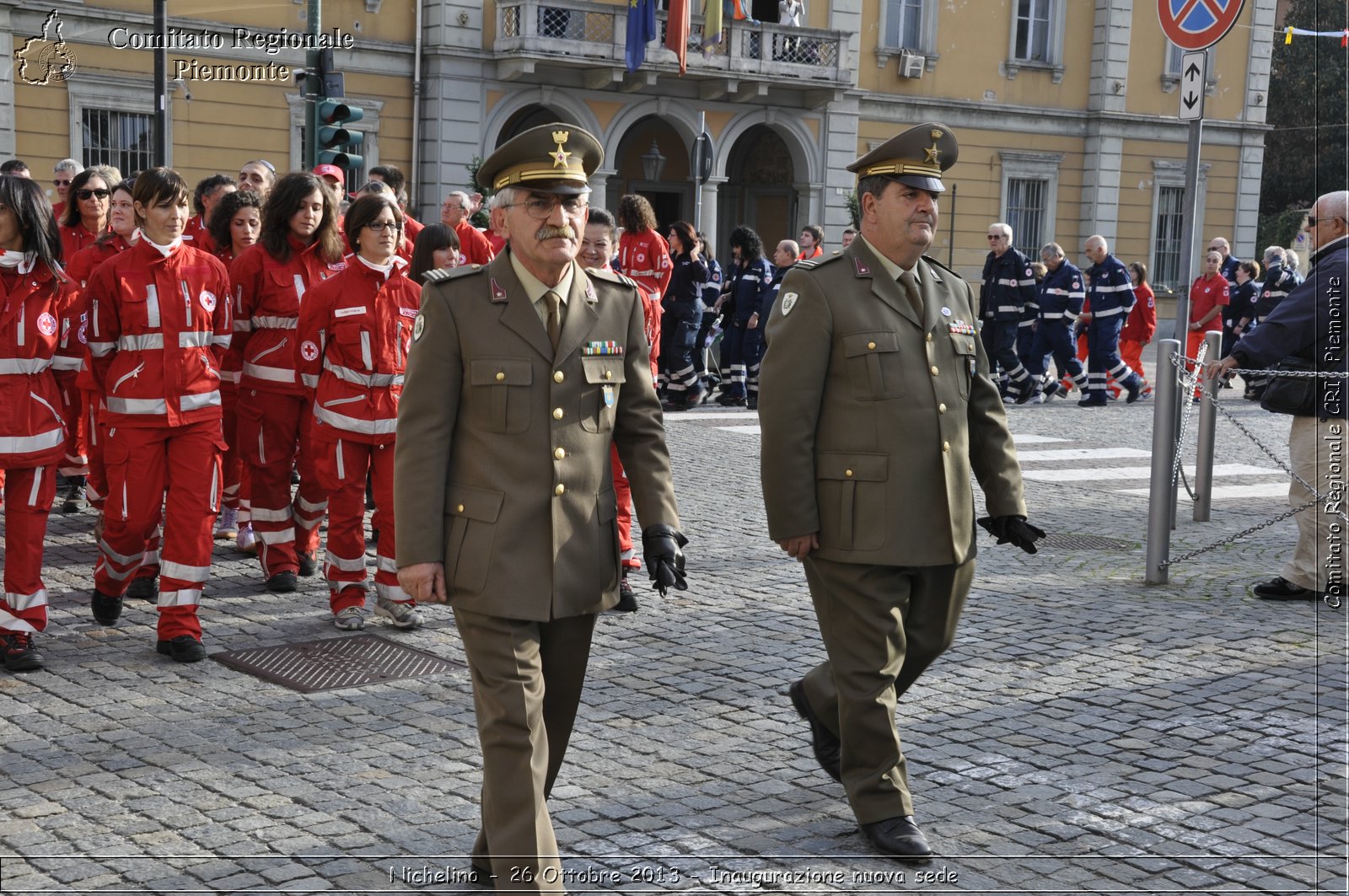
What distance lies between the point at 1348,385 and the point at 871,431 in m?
4.48

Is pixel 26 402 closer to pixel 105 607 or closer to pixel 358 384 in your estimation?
pixel 105 607

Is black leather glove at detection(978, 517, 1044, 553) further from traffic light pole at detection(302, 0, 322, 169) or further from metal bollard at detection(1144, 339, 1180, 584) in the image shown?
traffic light pole at detection(302, 0, 322, 169)

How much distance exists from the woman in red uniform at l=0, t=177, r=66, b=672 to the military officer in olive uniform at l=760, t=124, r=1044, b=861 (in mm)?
3283

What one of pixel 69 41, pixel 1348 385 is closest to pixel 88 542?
pixel 1348 385

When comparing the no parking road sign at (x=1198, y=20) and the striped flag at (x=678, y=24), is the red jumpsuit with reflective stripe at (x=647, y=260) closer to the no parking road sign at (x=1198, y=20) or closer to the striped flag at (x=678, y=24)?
the no parking road sign at (x=1198, y=20)

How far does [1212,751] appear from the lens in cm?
550

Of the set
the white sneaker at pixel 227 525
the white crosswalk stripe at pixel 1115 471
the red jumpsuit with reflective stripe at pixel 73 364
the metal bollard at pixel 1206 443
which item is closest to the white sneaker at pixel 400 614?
the red jumpsuit with reflective stripe at pixel 73 364

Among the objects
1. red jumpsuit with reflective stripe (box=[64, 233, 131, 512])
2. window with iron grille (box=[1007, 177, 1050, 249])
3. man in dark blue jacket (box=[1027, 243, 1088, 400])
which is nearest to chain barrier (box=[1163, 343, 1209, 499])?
red jumpsuit with reflective stripe (box=[64, 233, 131, 512])

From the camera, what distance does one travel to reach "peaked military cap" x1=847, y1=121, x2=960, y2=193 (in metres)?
4.59

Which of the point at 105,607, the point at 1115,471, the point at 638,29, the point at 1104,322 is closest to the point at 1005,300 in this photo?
the point at 1104,322

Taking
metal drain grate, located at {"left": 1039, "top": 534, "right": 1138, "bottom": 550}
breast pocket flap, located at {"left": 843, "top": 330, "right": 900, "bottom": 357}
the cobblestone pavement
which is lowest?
the cobblestone pavement

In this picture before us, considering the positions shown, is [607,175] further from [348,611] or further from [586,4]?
[348,611]

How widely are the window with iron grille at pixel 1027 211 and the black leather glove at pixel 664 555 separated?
3431 cm

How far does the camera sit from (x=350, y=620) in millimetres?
7090
